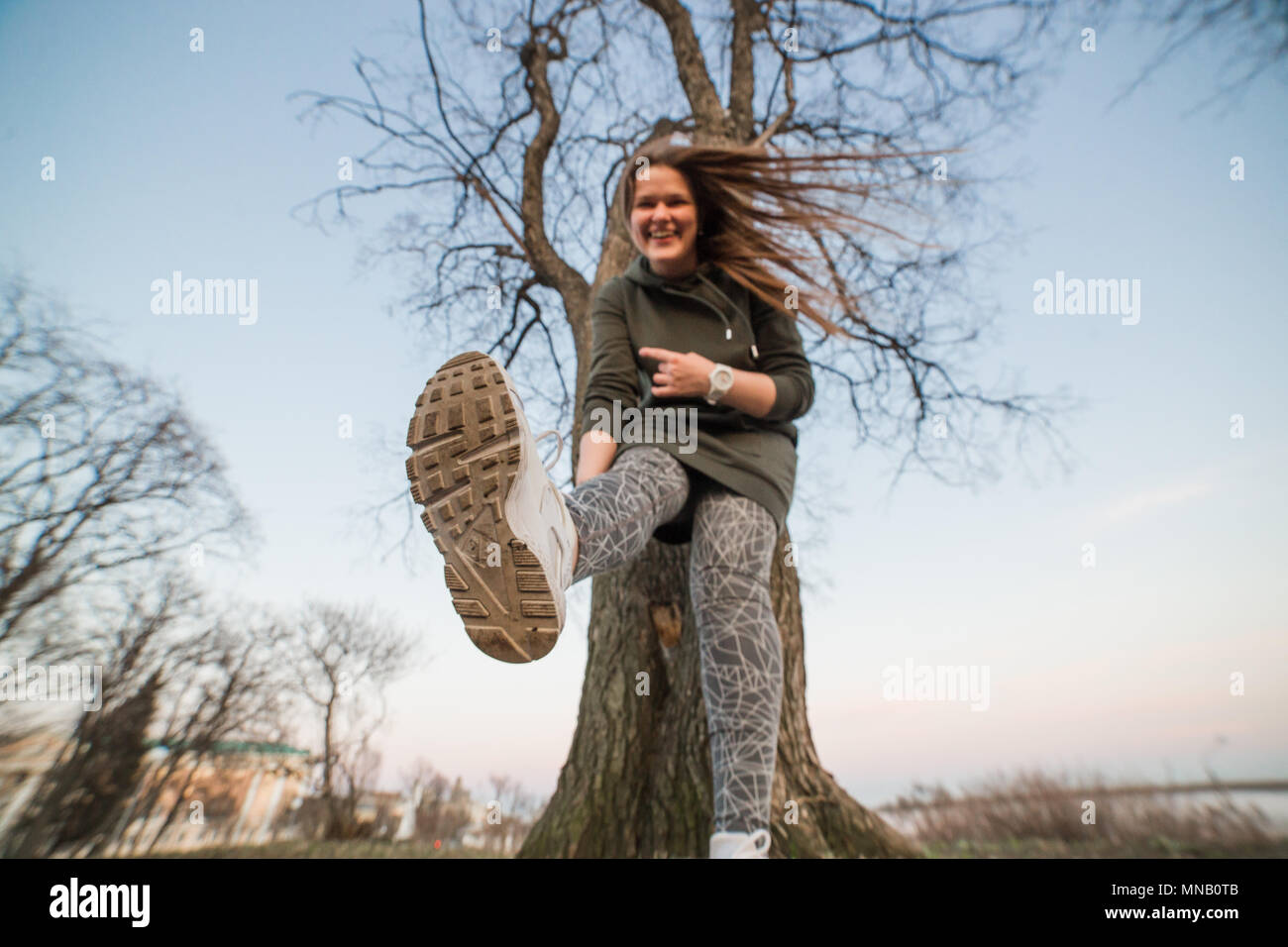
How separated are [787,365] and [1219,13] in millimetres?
1903

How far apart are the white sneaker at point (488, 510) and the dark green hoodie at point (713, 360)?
0.52 meters

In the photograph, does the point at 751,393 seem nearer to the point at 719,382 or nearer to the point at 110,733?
the point at 719,382

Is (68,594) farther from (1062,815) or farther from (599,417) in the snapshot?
(1062,815)

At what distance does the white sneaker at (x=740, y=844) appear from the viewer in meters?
1.24

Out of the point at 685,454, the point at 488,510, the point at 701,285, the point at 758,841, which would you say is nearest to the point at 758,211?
the point at 701,285

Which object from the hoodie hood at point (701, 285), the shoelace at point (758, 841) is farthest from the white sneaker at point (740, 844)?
the hoodie hood at point (701, 285)

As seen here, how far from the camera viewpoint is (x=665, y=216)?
5.67 feet

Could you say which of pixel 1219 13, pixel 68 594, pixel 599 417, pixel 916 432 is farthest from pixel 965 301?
pixel 68 594

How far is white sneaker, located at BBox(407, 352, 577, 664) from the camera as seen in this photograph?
3.24 ft

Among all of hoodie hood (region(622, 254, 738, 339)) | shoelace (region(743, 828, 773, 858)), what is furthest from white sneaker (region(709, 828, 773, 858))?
hoodie hood (region(622, 254, 738, 339))

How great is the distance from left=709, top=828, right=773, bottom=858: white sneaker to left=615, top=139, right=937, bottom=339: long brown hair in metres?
1.19

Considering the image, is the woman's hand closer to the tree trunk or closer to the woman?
the woman

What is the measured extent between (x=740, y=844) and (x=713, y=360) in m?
1.06

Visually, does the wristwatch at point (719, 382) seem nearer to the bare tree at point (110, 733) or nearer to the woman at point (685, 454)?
the woman at point (685, 454)
